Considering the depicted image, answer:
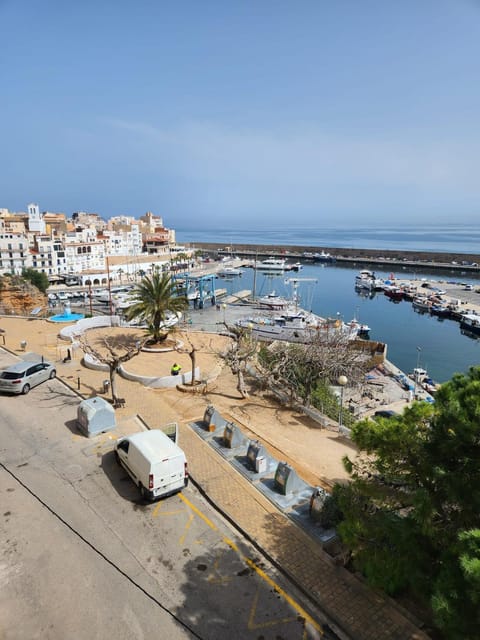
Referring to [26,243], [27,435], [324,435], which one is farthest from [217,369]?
[26,243]

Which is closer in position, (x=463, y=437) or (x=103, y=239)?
(x=463, y=437)

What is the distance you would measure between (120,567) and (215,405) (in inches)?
358

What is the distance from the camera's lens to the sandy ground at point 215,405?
43.1ft

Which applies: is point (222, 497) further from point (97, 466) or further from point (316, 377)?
point (316, 377)

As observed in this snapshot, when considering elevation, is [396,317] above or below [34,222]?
below

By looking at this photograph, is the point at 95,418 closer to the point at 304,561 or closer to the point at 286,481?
the point at 286,481

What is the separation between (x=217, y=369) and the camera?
21.3 metres

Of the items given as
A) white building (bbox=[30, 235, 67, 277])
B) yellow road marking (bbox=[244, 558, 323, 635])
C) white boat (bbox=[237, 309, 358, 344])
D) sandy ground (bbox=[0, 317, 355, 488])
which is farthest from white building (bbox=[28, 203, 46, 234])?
yellow road marking (bbox=[244, 558, 323, 635])

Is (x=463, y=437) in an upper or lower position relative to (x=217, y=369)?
upper

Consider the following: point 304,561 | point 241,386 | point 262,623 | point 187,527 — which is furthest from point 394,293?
point 262,623

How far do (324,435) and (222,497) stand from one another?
6860 mm

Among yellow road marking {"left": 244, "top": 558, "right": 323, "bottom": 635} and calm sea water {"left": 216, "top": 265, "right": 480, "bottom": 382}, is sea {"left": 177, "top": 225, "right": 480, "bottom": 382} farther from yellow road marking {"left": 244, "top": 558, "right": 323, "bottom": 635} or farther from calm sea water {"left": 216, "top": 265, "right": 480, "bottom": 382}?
yellow road marking {"left": 244, "top": 558, "right": 323, "bottom": 635}

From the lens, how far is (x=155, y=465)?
9438 mm

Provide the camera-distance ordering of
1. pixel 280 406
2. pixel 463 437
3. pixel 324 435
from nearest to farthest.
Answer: pixel 463 437 < pixel 324 435 < pixel 280 406
